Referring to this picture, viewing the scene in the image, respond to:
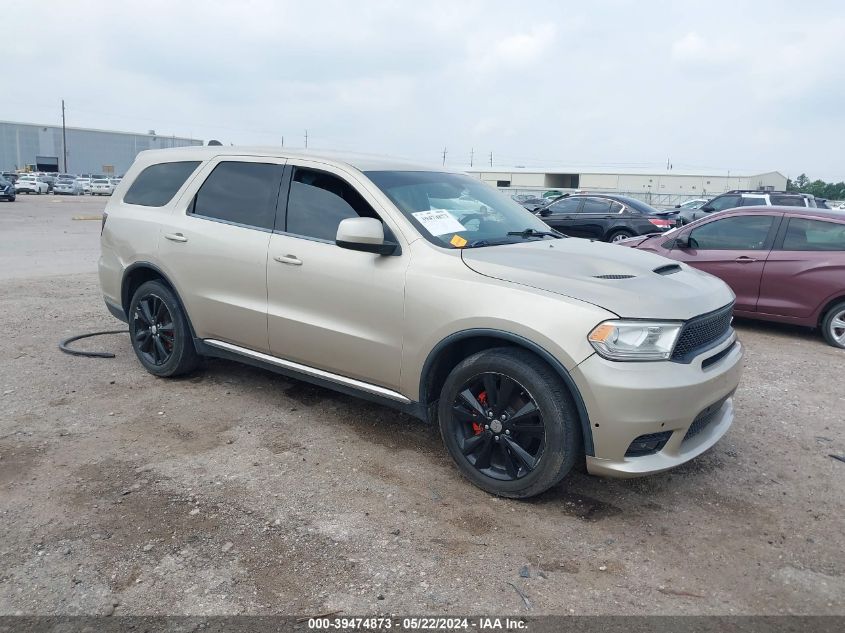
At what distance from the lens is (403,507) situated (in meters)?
3.47

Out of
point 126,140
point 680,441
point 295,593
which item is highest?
point 126,140

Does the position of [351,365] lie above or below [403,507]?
above

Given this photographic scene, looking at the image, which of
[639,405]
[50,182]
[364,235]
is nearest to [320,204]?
[364,235]

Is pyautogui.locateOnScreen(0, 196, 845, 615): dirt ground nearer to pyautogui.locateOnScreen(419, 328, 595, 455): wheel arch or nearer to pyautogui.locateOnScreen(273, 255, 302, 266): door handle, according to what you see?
pyautogui.locateOnScreen(419, 328, 595, 455): wheel arch

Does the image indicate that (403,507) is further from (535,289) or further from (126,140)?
(126,140)

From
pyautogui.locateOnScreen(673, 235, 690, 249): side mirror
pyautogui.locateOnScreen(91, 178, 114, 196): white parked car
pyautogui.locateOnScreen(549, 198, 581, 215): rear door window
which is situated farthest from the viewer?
pyautogui.locateOnScreen(91, 178, 114, 196): white parked car

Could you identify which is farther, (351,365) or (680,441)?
(351,365)

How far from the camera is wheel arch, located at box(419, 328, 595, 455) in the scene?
10.6 ft

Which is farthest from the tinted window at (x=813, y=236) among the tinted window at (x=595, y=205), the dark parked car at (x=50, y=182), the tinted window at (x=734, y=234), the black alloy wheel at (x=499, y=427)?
the dark parked car at (x=50, y=182)

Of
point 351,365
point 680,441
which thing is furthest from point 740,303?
point 351,365

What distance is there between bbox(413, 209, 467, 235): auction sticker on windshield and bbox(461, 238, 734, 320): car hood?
264 mm

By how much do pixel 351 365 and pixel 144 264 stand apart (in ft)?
7.28

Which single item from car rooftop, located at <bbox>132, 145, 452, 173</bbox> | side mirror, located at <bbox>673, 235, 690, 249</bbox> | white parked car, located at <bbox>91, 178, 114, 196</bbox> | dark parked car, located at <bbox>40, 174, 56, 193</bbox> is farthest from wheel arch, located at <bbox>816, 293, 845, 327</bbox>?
dark parked car, located at <bbox>40, 174, 56, 193</bbox>

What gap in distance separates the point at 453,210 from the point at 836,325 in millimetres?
5280
